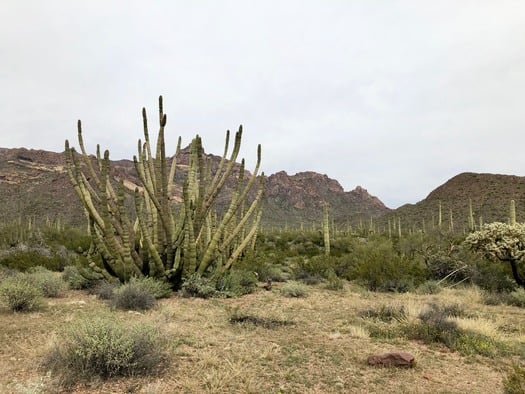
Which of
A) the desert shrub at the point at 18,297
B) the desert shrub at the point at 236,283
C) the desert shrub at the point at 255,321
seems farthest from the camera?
the desert shrub at the point at 236,283

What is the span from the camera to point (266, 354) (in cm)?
502

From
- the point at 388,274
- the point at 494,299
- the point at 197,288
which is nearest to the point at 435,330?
the point at 494,299

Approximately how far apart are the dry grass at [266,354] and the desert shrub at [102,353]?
157mm

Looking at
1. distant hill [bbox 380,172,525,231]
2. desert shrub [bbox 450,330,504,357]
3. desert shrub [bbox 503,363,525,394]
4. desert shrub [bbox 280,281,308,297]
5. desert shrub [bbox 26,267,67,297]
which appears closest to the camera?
desert shrub [bbox 503,363,525,394]

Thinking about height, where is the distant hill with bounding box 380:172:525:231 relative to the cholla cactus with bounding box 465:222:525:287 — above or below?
above

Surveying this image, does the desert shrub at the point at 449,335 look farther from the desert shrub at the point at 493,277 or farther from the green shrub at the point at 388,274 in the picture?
the desert shrub at the point at 493,277

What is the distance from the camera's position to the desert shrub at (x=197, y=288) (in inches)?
352

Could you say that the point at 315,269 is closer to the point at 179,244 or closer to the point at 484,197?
the point at 179,244

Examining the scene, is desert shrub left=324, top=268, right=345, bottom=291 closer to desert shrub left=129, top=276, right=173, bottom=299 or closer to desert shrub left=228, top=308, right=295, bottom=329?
desert shrub left=228, top=308, right=295, bottom=329

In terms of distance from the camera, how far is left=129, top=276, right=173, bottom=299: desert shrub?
824cm

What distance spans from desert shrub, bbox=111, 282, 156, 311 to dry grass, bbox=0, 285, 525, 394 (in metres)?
0.24

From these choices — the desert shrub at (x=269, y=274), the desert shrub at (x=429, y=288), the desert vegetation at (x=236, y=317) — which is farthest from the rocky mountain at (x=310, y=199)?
the desert shrub at (x=429, y=288)

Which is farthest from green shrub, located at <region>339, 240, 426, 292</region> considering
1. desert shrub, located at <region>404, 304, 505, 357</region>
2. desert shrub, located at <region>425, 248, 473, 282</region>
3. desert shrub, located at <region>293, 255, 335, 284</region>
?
desert shrub, located at <region>404, 304, 505, 357</region>

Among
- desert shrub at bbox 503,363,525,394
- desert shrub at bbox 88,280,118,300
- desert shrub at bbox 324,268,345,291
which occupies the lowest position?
desert shrub at bbox 324,268,345,291
